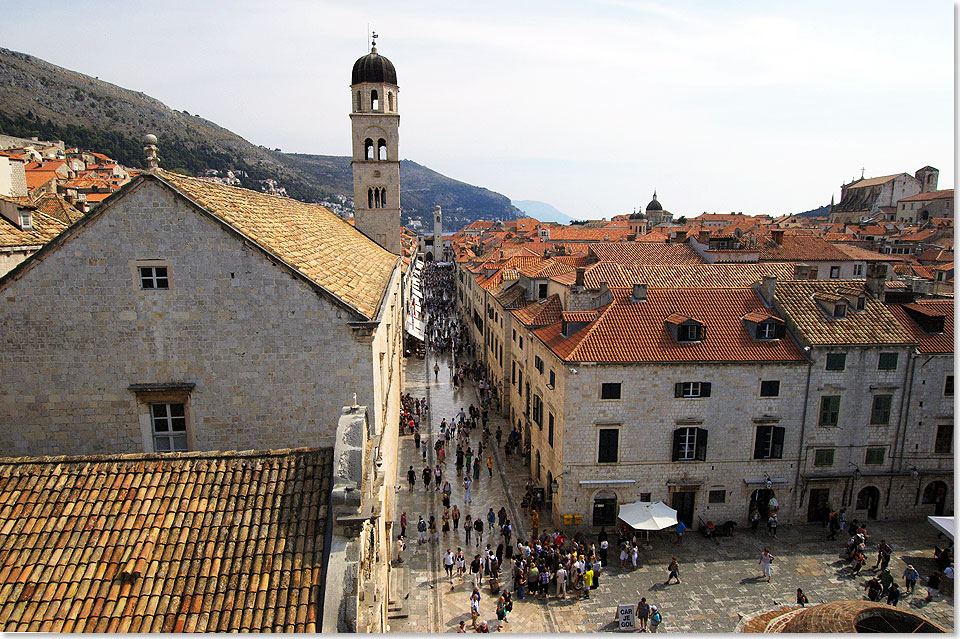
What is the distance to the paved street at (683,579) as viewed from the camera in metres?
20.9

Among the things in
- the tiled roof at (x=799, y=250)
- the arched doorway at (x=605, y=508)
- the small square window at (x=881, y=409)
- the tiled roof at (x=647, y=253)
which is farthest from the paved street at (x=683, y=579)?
the tiled roof at (x=799, y=250)

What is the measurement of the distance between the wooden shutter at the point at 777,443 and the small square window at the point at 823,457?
1.82 meters

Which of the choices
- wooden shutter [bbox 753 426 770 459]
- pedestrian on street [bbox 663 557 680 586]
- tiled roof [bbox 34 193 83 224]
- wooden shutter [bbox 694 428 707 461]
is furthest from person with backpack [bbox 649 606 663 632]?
tiled roof [bbox 34 193 83 224]

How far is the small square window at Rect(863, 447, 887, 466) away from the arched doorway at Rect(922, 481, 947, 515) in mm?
3057

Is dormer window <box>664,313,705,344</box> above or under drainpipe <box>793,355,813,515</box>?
above

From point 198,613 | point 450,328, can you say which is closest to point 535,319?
point 198,613

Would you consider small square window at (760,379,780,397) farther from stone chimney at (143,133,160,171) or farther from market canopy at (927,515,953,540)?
stone chimney at (143,133,160,171)

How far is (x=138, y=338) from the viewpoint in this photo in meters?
15.0

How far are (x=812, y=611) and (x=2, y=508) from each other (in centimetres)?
1355

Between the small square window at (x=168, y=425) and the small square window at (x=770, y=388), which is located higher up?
the small square window at (x=168, y=425)

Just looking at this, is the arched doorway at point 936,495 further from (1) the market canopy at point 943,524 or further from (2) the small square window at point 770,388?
(1) the market canopy at point 943,524

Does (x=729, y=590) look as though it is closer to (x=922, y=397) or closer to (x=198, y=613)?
(x=922, y=397)

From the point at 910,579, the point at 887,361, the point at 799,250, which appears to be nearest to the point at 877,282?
the point at 887,361

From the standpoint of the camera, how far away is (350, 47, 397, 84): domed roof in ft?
143
